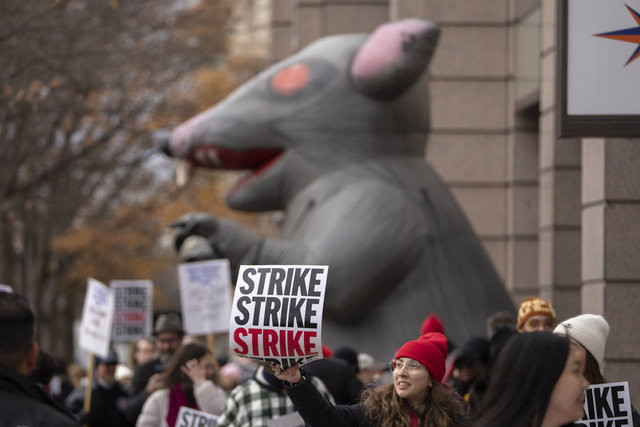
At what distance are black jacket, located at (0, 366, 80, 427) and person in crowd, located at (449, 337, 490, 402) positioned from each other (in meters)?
3.43

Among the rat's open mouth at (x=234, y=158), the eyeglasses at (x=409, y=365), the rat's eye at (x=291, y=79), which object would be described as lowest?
the eyeglasses at (x=409, y=365)

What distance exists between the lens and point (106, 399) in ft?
31.9

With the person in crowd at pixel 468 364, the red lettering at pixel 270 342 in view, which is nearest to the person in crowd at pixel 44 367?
the person in crowd at pixel 468 364

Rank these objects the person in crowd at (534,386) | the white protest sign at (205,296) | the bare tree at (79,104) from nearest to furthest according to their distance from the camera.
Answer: the person in crowd at (534,386) → the white protest sign at (205,296) → the bare tree at (79,104)

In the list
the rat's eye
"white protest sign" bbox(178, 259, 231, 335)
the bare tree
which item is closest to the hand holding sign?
"white protest sign" bbox(178, 259, 231, 335)

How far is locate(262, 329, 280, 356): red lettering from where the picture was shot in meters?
4.42

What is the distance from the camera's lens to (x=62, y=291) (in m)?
29.5

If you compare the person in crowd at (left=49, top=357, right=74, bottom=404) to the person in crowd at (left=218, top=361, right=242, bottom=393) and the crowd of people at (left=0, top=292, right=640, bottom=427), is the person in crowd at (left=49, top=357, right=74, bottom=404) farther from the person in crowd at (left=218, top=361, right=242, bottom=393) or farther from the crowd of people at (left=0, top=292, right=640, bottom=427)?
the crowd of people at (left=0, top=292, right=640, bottom=427)

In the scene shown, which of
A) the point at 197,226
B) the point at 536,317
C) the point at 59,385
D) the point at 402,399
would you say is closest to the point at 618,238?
the point at 536,317

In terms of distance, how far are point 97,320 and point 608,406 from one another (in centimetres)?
690

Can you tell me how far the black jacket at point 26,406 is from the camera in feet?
11.6

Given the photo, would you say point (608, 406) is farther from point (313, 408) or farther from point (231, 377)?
point (231, 377)

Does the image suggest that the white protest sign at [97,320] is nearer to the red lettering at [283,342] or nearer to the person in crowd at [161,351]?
the person in crowd at [161,351]

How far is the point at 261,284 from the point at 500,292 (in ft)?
22.3
